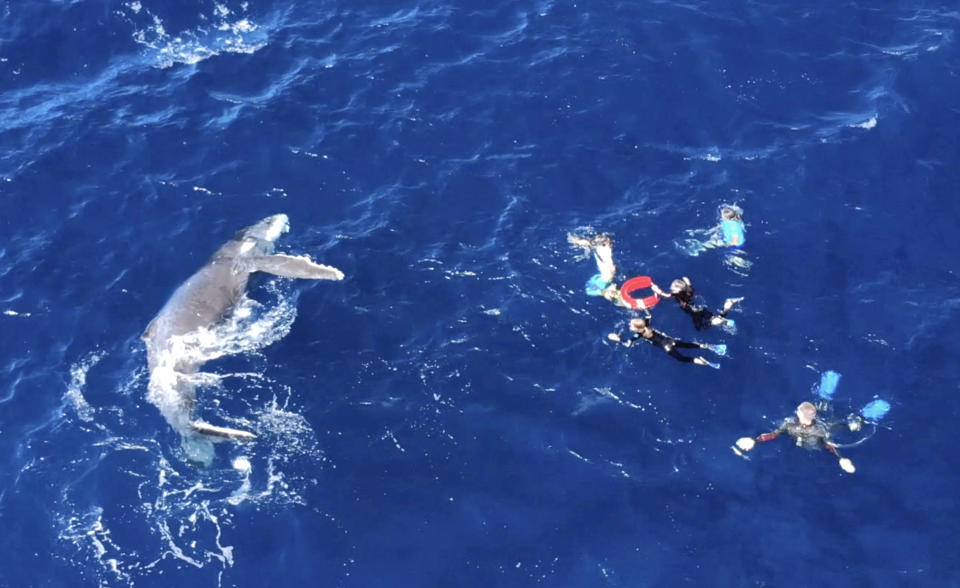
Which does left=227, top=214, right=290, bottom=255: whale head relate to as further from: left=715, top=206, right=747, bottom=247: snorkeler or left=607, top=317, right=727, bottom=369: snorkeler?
left=715, top=206, right=747, bottom=247: snorkeler

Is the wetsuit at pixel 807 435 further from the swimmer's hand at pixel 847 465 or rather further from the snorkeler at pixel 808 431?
the swimmer's hand at pixel 847 465

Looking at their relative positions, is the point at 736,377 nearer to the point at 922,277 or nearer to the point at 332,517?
the point at 922,277

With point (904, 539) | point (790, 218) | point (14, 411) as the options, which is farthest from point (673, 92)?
point (14, 411)

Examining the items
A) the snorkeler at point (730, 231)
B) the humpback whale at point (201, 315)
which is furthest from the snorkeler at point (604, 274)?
the humpback whale at point (201, 315)

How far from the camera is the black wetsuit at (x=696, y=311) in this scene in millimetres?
38781

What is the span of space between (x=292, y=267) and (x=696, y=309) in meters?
16.8

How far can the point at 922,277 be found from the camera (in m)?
40.8

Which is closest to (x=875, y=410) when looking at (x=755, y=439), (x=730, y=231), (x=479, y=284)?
(x=755, y=439)

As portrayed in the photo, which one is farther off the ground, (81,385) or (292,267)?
(292,267)

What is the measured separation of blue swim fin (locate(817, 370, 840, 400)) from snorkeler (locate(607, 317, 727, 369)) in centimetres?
381

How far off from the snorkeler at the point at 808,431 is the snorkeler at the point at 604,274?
24.8 ft

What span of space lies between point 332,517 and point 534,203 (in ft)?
57.1

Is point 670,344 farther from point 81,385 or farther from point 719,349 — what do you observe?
point 81,385

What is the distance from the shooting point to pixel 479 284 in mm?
41281
